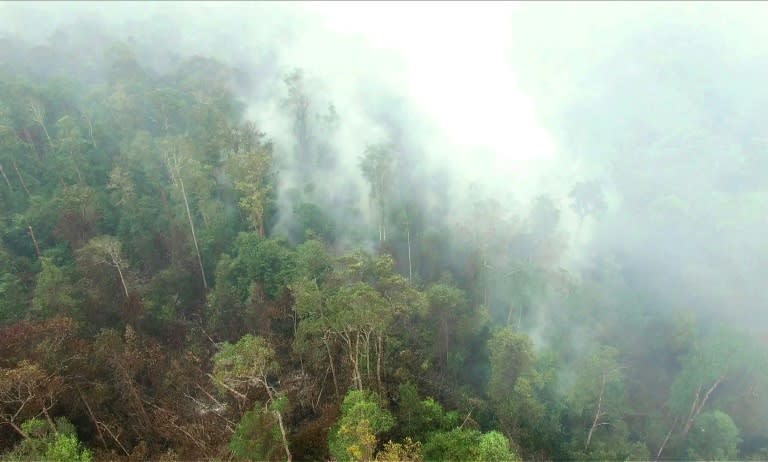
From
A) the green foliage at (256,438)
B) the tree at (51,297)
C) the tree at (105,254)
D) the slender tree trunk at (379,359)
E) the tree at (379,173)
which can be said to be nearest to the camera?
the green foliage at (256,438)

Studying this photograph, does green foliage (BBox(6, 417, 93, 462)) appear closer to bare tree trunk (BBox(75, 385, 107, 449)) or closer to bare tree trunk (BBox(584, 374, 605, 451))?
bare tree trunk (BBox(75, 385, 107, 449))

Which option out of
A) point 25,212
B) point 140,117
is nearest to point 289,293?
point 25,212

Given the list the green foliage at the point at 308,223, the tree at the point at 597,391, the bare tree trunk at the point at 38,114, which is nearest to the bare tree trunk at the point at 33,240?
the bare tree trunk at the point at 38,114

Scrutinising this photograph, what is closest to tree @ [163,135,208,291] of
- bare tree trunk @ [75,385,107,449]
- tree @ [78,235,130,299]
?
tree @ [78,235,130,299]

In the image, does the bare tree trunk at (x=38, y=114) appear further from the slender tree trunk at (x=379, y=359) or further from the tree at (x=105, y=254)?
the slender tree trunk at (x=379, y=359)

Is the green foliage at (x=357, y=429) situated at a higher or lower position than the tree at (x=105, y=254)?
lower

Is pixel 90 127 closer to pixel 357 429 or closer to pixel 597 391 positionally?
pixel 357 429

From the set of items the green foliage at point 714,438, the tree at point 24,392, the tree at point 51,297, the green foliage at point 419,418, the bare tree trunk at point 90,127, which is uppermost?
the bare tree trunk at point 90,127

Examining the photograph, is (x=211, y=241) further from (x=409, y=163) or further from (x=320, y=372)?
(x=409, y=163)
